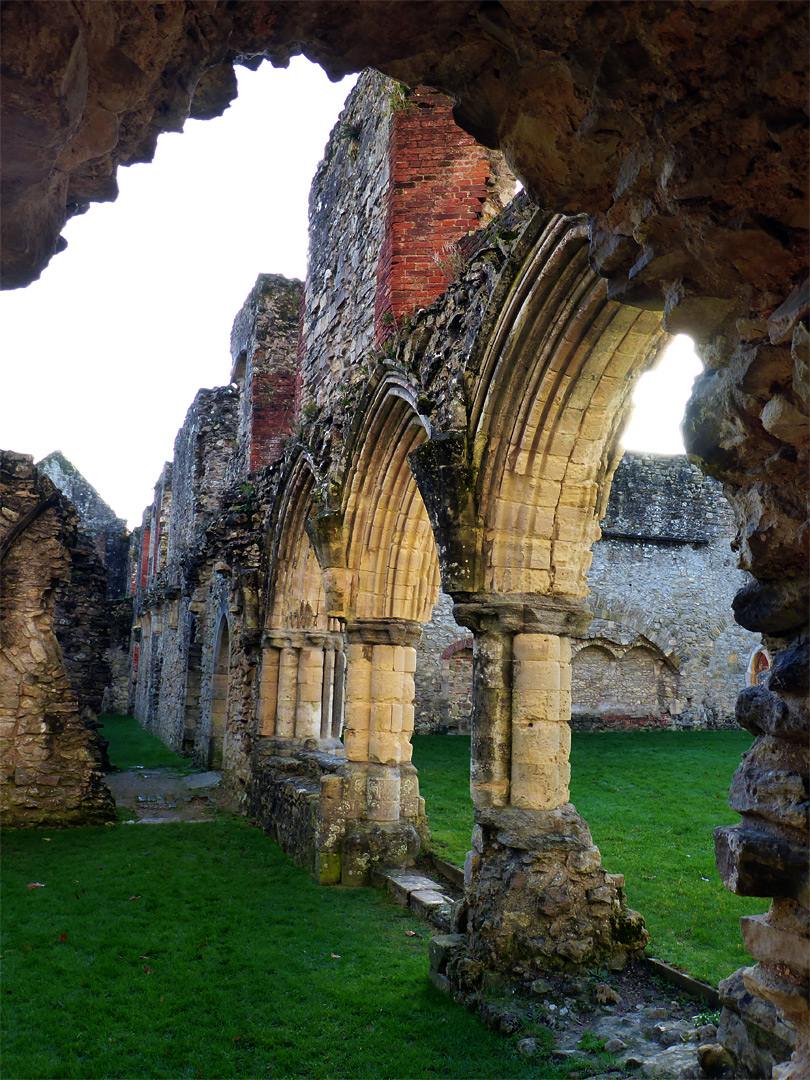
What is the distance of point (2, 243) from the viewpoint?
76.0 inches

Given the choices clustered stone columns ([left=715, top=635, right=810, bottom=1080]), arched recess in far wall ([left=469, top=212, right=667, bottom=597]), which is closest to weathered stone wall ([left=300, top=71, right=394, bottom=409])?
arched recess in far wall ([left=469, top=212, right=667, bottom=597])

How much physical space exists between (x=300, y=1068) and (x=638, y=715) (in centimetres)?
1373

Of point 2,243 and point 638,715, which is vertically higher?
point 2,243

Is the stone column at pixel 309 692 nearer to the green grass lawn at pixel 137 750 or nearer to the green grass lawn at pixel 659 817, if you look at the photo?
the green grass lawn at pixel 659 817

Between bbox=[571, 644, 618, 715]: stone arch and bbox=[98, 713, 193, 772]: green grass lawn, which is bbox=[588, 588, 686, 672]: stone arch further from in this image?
bbox=[98, 713, 193, 772]: green grass lawn

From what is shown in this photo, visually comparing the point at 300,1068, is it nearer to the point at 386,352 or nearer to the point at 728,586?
the point at 386,352

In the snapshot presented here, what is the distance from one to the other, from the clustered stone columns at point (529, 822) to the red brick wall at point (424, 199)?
362 centimetres

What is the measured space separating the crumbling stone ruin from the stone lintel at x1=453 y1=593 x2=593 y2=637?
17 millimetres

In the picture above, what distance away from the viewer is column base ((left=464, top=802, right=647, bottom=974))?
16.1ft

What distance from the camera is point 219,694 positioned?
48.7 ft

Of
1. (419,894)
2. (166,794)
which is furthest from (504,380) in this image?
(166,794)

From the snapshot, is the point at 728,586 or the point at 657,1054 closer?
the point at 657,1054

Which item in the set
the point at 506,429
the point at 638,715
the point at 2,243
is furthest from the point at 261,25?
the point at 638,715

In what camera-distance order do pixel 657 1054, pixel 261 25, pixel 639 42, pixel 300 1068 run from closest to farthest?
pixel 639 42 < pixel 261 25 < pixel 657 1054 < pixel 300 1068
